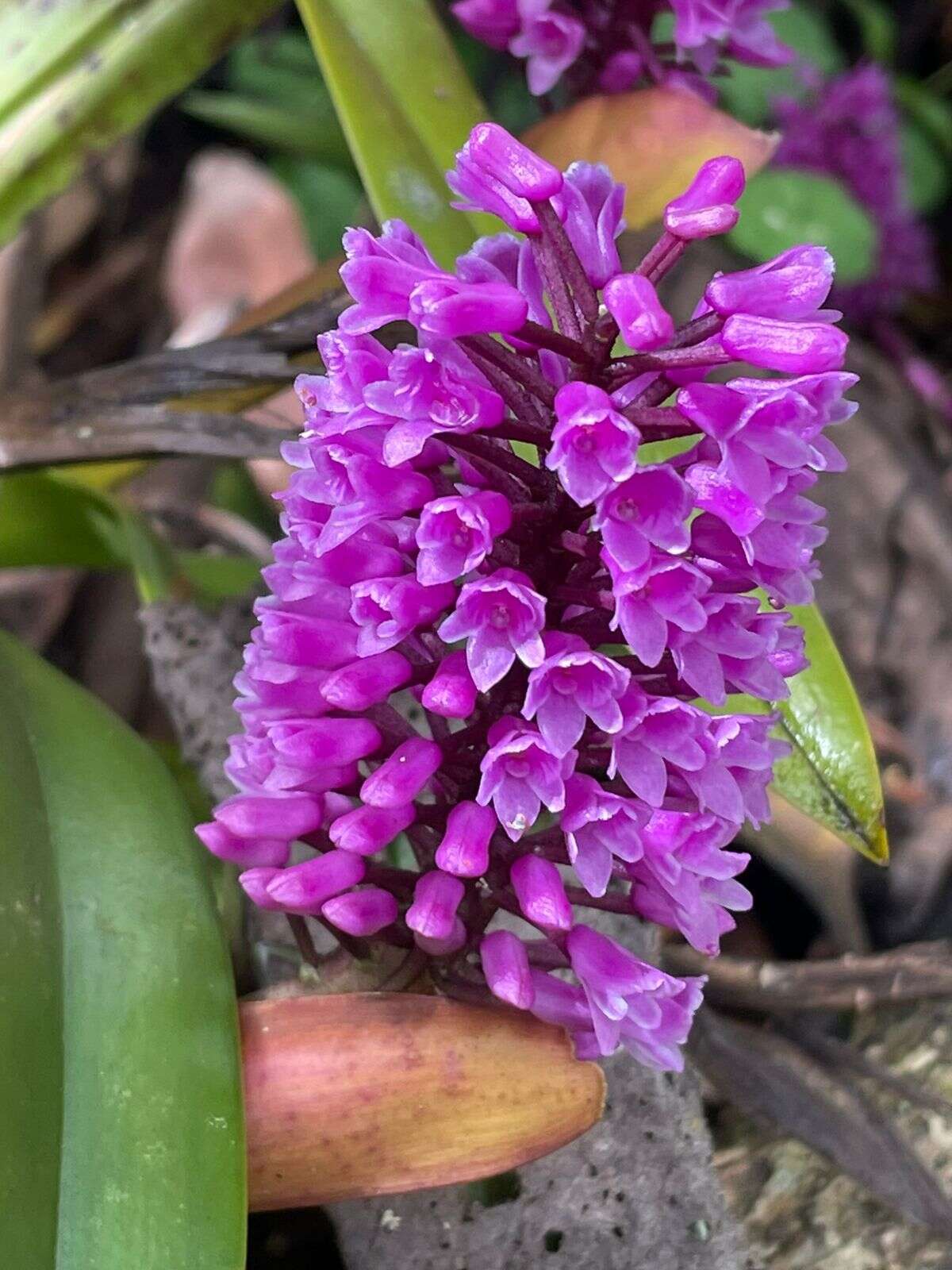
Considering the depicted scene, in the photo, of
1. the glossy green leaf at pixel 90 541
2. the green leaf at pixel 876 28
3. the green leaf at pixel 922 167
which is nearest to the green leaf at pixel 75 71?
the glossy green leaf at pixel 90 541

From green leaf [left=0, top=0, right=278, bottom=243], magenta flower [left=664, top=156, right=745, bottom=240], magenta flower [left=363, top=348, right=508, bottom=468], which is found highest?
green leaf [left=0, top=0, right=278, bottom=243]

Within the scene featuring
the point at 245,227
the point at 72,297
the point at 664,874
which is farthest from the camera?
the point at 72,297

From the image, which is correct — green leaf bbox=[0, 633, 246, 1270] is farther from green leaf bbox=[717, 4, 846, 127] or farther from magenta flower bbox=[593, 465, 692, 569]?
green leaf bbox=[717, 4, 846, 127]

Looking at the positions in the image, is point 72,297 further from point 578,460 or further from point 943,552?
point 578,460

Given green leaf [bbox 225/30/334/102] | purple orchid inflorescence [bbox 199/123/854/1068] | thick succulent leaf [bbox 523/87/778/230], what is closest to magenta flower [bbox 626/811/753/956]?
purple orchid inflorescence [bbox 199/123/854/1068]

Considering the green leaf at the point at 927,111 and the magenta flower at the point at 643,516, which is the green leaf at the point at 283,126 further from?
the magenta flower at the point at 643,516

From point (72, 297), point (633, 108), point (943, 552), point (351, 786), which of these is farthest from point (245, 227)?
point (351, 786)
